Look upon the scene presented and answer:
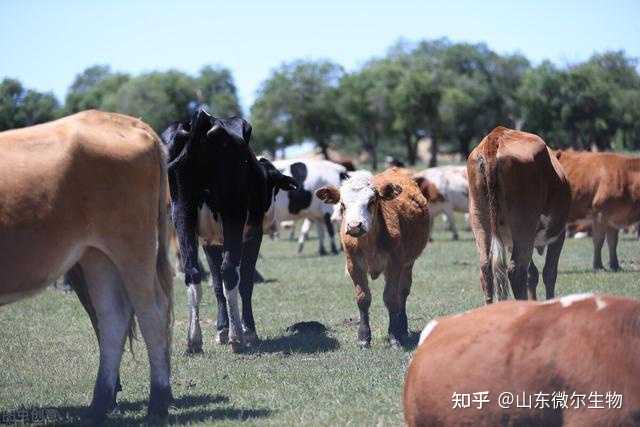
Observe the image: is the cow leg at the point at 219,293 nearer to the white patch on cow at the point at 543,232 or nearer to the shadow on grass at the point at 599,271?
the white patch on cow at the point at 543,232

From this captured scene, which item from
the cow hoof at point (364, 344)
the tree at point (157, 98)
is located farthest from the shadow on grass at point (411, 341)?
the tree at point (157, 98)

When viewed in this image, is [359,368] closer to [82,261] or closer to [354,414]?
[354,414]

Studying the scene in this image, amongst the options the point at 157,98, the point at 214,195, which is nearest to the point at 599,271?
the point at 214,195

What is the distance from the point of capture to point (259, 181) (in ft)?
35.7

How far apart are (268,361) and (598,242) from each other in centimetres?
1021

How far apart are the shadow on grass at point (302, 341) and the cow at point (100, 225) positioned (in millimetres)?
2784

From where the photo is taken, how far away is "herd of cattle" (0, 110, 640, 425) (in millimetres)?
4855

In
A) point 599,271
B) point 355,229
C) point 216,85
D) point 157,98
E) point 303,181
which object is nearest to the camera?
point 355,229

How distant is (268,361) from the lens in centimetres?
946

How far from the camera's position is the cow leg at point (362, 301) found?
10.1 metres

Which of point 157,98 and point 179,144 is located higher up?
point 157,98

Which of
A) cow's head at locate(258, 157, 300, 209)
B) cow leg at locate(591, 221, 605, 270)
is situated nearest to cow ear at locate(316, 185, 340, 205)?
cow's head at locate(258, 157, 300, 209)

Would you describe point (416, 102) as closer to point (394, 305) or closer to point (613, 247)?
point (613, 247)

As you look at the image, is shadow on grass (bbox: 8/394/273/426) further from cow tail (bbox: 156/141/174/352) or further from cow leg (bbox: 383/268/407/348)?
cow leg (bbox: 383/268/407/348)
